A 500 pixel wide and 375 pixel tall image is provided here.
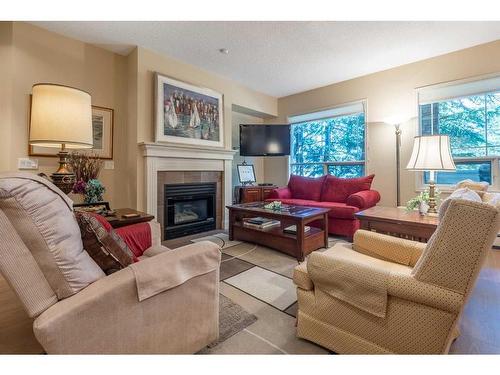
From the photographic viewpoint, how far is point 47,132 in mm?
1696

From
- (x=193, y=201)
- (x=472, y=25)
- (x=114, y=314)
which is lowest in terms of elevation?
(x=114, y=314)

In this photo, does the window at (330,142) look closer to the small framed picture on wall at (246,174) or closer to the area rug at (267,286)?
the small framed picture on wall at (246,174)

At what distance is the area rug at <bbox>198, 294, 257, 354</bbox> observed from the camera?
1.42 metres

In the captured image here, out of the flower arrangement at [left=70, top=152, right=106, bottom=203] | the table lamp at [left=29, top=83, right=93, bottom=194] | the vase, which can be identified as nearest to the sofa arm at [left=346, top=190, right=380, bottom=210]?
the vase

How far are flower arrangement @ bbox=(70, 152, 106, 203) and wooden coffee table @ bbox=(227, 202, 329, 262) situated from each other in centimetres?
158

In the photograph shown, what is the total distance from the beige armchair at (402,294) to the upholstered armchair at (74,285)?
2.21 feet

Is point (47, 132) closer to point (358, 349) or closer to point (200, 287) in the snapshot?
point (200, 287)

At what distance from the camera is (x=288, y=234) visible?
2.86 metres

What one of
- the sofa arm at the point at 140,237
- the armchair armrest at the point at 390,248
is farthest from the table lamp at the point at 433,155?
the sofa arm at the point at 140,237

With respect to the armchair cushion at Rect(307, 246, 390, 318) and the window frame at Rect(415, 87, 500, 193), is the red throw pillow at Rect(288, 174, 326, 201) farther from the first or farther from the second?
the armchair cushion at Rect(307, 246, 390, 318)

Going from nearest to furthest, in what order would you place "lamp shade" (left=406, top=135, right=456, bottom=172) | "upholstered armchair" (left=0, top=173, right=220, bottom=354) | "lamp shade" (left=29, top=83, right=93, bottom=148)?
"upholstered armchair" (left=0, top=173, right=220, bottom=354) < "lamp shade" (left=29, top=83, right=93, bottom=148) < "lamp shade" (left=406, top=135, right=456, bottom=172)
